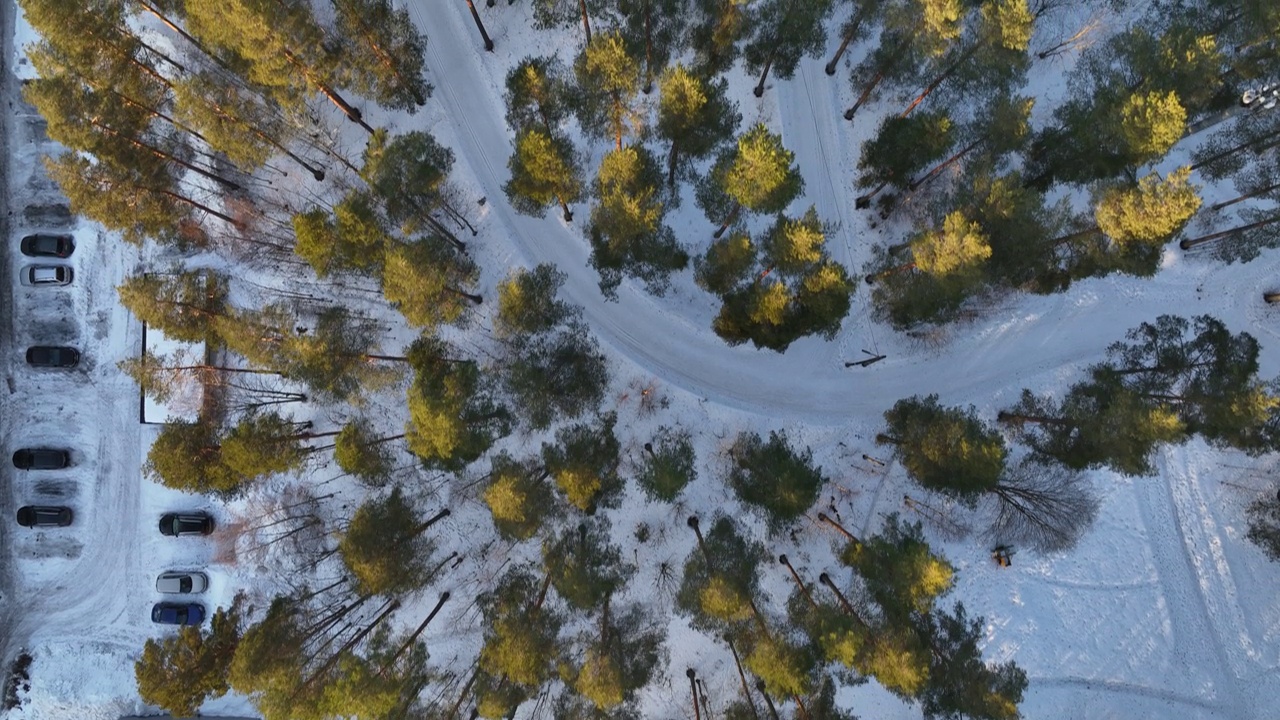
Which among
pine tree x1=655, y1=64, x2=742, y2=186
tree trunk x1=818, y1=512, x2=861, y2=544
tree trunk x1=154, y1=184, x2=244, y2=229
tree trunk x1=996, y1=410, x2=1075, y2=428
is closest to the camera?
pine tree x1=655, y1=64, x2=742, y2=186

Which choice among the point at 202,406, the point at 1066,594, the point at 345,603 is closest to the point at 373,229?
the point at 202,406

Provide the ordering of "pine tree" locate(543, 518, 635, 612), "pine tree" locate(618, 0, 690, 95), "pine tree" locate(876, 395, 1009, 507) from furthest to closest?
"pine tree" locate(618, 0, 690, 95) → "pine tree" locate(543, 518, 635, 612) → "pine tree" locate(876, 395, 1009, 507)

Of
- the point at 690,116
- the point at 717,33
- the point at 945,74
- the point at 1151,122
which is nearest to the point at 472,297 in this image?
the point at 690,116

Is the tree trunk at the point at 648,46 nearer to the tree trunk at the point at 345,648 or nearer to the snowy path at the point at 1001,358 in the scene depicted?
the snowy path at the point at 1001,358

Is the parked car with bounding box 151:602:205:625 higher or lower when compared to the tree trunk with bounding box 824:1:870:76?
lower

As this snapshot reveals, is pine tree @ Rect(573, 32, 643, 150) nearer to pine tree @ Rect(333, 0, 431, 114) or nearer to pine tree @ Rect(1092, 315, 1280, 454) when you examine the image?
pine tree @ Rect(333, 0, 431, 114)

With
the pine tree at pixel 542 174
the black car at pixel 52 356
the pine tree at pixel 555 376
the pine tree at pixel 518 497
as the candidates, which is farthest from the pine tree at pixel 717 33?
the black car at pixel 52 356

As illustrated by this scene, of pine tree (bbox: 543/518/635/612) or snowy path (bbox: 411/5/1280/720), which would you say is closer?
pine tree (bbox: 543/518/635/612)

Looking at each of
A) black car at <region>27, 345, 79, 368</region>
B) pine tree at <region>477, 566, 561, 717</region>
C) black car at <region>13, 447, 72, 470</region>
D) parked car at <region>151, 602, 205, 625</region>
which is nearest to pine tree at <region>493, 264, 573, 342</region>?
pine tree at <region>477, 566, 561, 717</region>
